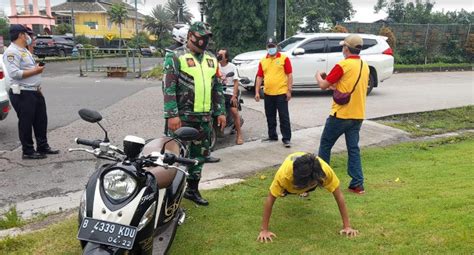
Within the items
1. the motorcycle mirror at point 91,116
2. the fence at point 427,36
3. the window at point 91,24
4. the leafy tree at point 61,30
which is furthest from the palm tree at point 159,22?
the motorcycle mirror at point 91,116

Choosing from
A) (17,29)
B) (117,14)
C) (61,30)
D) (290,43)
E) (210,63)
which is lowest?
(210,63)

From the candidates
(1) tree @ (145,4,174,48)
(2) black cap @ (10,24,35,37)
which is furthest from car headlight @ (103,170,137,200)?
(1) tree @ (145,4,174,48)

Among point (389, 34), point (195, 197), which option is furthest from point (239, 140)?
point (389, 34)

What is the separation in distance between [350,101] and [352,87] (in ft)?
0.50

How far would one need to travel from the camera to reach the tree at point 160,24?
62.4 m

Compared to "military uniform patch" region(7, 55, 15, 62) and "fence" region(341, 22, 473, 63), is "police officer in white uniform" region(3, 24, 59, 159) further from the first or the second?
"fence" region(341, 22, 473, 63)

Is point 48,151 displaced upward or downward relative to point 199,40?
downward

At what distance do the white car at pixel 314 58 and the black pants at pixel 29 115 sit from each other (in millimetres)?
6764

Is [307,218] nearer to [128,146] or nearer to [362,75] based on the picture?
[362,75]

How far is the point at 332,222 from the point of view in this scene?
168 inches

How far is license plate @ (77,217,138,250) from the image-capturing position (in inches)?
100

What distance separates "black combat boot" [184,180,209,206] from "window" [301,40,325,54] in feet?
29.0

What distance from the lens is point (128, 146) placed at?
2.75m

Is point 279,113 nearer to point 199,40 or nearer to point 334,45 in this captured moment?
point 199,40
